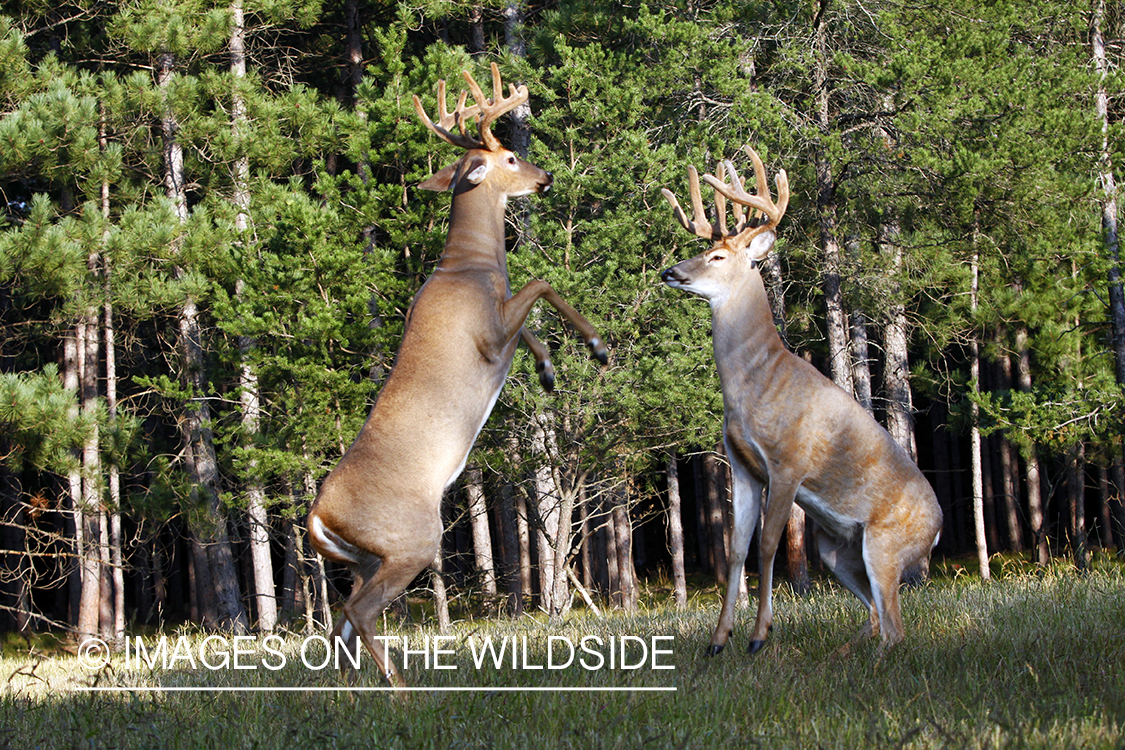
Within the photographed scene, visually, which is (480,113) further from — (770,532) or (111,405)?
(111,405)

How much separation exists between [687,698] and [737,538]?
5.03 ft

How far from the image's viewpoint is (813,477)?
5406mm

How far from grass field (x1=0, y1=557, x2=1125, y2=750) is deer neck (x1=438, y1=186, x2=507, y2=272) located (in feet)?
6.89

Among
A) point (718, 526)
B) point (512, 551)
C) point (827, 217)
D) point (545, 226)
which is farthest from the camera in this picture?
point (718, 526)

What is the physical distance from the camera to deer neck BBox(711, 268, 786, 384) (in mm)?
5609

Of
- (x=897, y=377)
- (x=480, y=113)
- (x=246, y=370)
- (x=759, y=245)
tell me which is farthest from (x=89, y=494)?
(x=759, y=245)

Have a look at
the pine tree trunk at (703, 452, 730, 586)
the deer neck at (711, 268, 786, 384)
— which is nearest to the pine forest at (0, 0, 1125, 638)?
the pine tree trunk at (703, 452, 730, 586)

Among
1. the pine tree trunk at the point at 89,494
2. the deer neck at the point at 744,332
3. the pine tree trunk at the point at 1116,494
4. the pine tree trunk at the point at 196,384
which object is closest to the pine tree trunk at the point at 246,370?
the pine tree trunk at the point at 196,384

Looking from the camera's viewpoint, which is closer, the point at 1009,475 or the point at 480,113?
the point at 480,113

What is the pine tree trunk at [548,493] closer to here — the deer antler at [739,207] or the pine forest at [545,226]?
the pine forest at [545,226]

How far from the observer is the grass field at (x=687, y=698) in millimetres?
3451

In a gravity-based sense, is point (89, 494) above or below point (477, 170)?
below

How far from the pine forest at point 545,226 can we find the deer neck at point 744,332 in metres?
5.55

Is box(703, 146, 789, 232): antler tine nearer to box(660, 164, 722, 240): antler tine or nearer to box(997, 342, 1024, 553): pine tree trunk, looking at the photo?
box(660, 164, 722, 240): antler tine
